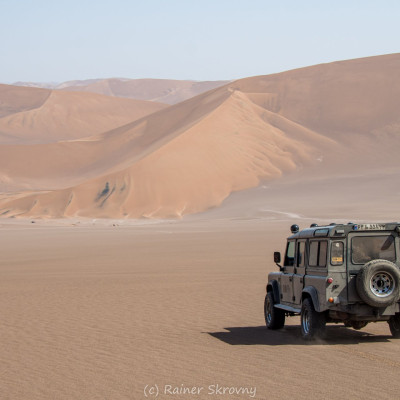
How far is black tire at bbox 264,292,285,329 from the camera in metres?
11.6

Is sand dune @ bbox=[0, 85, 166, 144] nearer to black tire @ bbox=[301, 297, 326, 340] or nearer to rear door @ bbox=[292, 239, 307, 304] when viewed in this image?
rear door @ bbox=[292, 239, 307, 304]

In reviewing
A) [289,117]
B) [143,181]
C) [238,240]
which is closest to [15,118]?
[289,117]

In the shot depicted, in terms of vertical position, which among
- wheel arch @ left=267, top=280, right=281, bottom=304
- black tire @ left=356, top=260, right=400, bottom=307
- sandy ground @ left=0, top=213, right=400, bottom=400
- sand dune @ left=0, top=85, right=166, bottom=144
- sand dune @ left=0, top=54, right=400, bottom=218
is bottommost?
sandy ground @ left=0, top=213, right=400, bottom=400

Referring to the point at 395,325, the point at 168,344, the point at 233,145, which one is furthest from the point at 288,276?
the point at 233,145

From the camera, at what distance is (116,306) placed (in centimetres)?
1511

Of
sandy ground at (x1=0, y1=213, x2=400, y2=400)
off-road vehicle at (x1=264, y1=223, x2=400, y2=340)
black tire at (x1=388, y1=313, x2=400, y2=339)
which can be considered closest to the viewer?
sandy ground at (x1=0, y1=213, x2=400, y2=400)

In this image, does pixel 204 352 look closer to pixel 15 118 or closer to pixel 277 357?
pixel 277 357

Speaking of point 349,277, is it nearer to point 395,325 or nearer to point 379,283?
point 379,283

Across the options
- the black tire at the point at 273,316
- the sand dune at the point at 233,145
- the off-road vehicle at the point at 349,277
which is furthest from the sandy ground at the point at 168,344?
Result: the sand dune at the point at 233,145

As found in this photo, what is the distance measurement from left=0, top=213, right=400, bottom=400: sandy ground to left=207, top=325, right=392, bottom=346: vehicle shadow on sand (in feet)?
0.05

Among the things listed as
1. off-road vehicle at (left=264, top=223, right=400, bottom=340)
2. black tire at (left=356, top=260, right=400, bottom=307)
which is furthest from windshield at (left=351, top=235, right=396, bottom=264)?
black tire at (left=356, top=260, right=400, bottom=307)

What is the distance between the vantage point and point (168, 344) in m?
10.6

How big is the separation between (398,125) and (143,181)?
102 feet

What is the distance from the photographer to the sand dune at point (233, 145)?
76.7 metres
